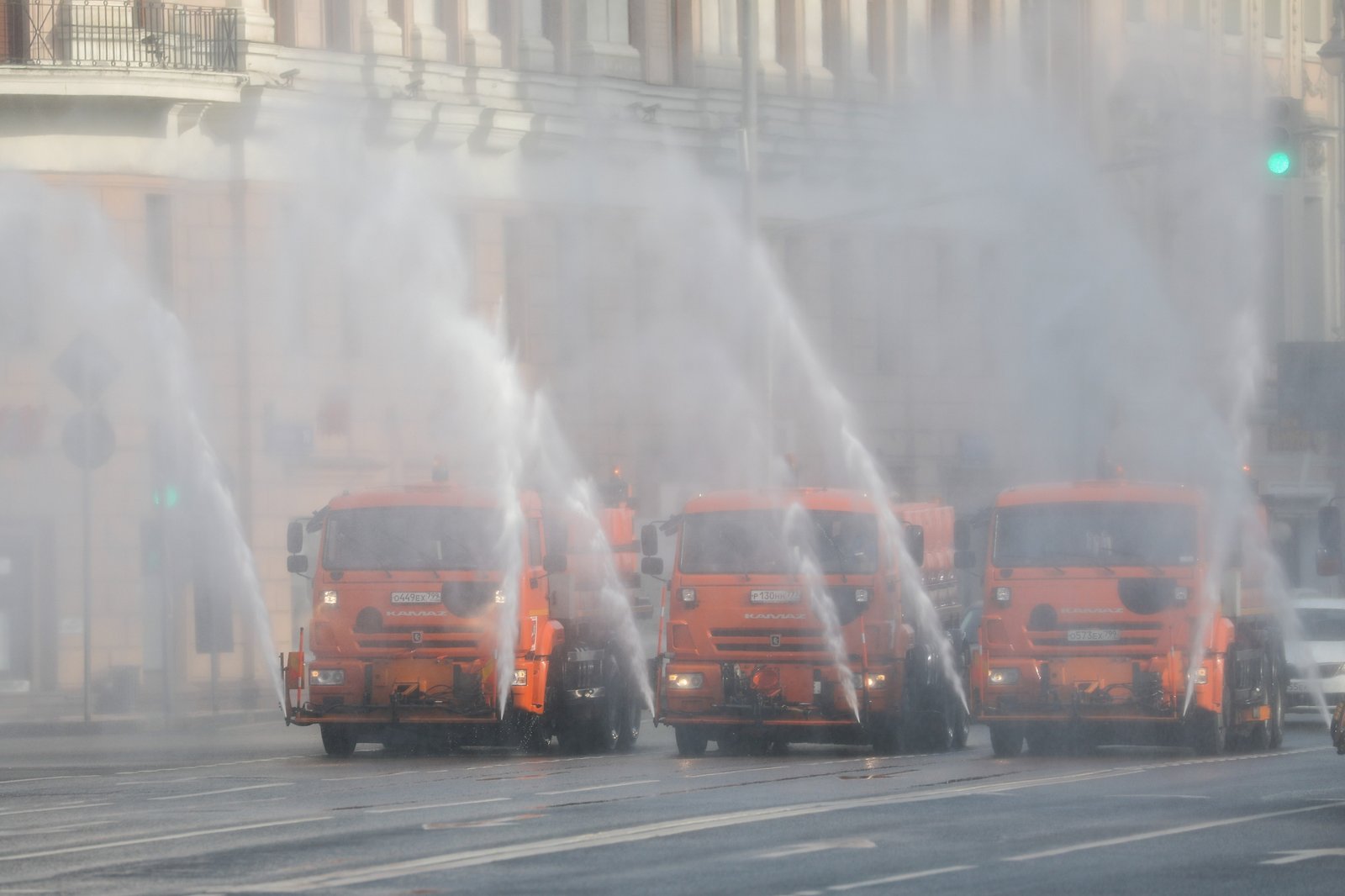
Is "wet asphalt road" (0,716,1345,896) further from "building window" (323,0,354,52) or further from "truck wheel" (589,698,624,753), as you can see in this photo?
"building window" (323,0,354,52)

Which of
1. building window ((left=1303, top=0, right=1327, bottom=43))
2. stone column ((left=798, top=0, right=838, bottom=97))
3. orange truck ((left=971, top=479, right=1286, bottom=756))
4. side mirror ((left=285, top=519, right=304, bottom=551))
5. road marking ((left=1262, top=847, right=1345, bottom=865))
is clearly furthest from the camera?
building window ((left=1303, top=0, right=1327, bottom=43))

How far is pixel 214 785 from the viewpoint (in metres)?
22.1

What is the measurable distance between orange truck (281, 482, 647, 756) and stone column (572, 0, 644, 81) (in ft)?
56.9

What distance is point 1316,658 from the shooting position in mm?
33094

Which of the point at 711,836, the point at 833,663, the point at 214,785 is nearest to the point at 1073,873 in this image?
the point at 711,836

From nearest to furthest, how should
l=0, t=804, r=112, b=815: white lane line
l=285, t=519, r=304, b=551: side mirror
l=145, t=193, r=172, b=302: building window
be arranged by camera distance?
l=0, t=804, r=112, b=815: white lane line
l=285, t=519, r=304, b=551: side mirror
l=145, t=193, r=172, b=302: building window

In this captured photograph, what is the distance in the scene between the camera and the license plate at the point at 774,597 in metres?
26.3

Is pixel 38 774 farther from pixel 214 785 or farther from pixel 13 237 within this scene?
pixel 13 237

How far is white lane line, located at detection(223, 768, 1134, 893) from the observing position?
578 inches

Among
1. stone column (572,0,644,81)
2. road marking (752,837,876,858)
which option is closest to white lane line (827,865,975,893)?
road marking (752,837,876,858)

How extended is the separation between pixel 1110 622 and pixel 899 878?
1126 centimetres

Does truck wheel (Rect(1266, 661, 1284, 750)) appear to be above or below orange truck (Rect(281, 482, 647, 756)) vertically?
below

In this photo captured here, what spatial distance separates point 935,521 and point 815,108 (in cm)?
1741

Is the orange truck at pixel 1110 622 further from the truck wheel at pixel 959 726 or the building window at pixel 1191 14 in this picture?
the building window at pixel 1191 14
